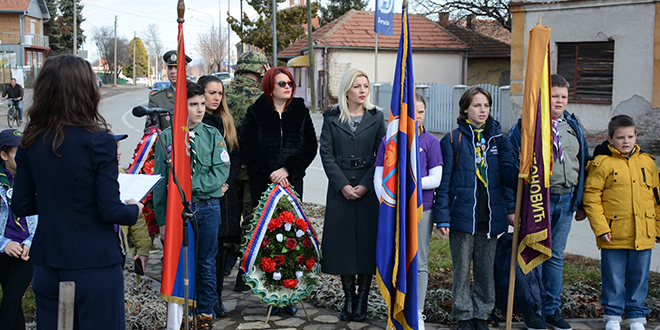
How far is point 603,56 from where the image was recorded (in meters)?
15.5

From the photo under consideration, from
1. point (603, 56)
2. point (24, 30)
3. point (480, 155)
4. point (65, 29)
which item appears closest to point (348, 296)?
point (480, 155)

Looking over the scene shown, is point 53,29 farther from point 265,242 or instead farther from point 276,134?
point 265,242

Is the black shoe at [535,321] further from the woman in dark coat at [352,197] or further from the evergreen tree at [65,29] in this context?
the evergreen tree at [65,29]

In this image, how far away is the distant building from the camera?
47.0 ft

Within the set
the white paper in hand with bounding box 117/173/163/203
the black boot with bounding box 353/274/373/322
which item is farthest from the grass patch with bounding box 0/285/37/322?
the black boot with bounding box 353/274/373/322

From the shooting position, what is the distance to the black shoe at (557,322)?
4.70 m

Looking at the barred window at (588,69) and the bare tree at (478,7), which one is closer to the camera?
the barred window at (588,69)

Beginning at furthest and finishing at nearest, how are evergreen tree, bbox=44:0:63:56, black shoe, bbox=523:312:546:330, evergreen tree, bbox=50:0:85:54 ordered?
1. evergreen tree, bbox=50:0:85:54
2. evergreen tree, bbox=44:0:63:56
3. black shoe, bbox=523:312:546:330

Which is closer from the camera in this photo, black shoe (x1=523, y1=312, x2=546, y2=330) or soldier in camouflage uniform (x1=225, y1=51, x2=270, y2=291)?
black shoe (x1=523, y1=312, x2=546, y2=330)

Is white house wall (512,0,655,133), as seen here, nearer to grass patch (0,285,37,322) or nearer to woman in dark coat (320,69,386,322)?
woman in dark coat (320,69,386,322)

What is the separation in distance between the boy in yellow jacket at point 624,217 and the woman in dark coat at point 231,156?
2.83m

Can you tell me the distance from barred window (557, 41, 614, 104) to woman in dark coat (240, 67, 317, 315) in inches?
488

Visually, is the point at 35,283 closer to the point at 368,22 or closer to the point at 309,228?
the point at 309,228

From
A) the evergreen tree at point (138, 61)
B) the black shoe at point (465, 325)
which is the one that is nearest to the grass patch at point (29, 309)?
the black shoe at point (465, 325)
